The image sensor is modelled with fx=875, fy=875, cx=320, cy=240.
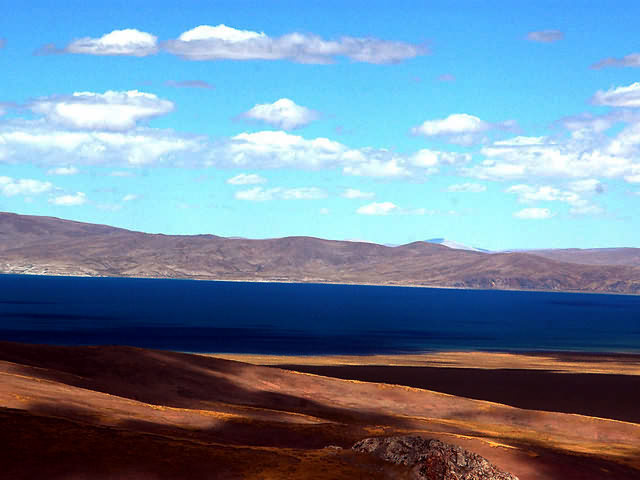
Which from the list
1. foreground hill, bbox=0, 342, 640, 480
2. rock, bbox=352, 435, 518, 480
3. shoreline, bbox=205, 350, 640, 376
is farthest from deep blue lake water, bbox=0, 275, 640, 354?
rock, bbox=352, 435, 518, 480

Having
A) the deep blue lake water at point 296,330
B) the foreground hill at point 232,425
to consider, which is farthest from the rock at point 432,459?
the deep blue lake water at point 296,330

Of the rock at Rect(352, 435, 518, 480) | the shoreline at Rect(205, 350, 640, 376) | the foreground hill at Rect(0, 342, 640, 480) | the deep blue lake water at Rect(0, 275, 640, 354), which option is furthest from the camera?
the deep blue lake water at Rect(0, 275, 640, 354)

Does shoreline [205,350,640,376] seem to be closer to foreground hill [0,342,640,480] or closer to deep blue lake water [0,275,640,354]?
deep blue lake water [0,275,640,354]

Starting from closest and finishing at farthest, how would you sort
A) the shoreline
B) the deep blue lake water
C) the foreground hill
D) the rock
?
the foreground hill → the rock → the shoreline → the deep blue lake water

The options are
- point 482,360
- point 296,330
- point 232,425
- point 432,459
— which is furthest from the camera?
point 296,330

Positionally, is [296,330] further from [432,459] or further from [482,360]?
[432,459]

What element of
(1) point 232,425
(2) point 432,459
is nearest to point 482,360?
(1) point 232,425

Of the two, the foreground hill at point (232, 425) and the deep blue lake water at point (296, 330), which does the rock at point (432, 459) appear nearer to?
the foreground hill at point (232, 425)
